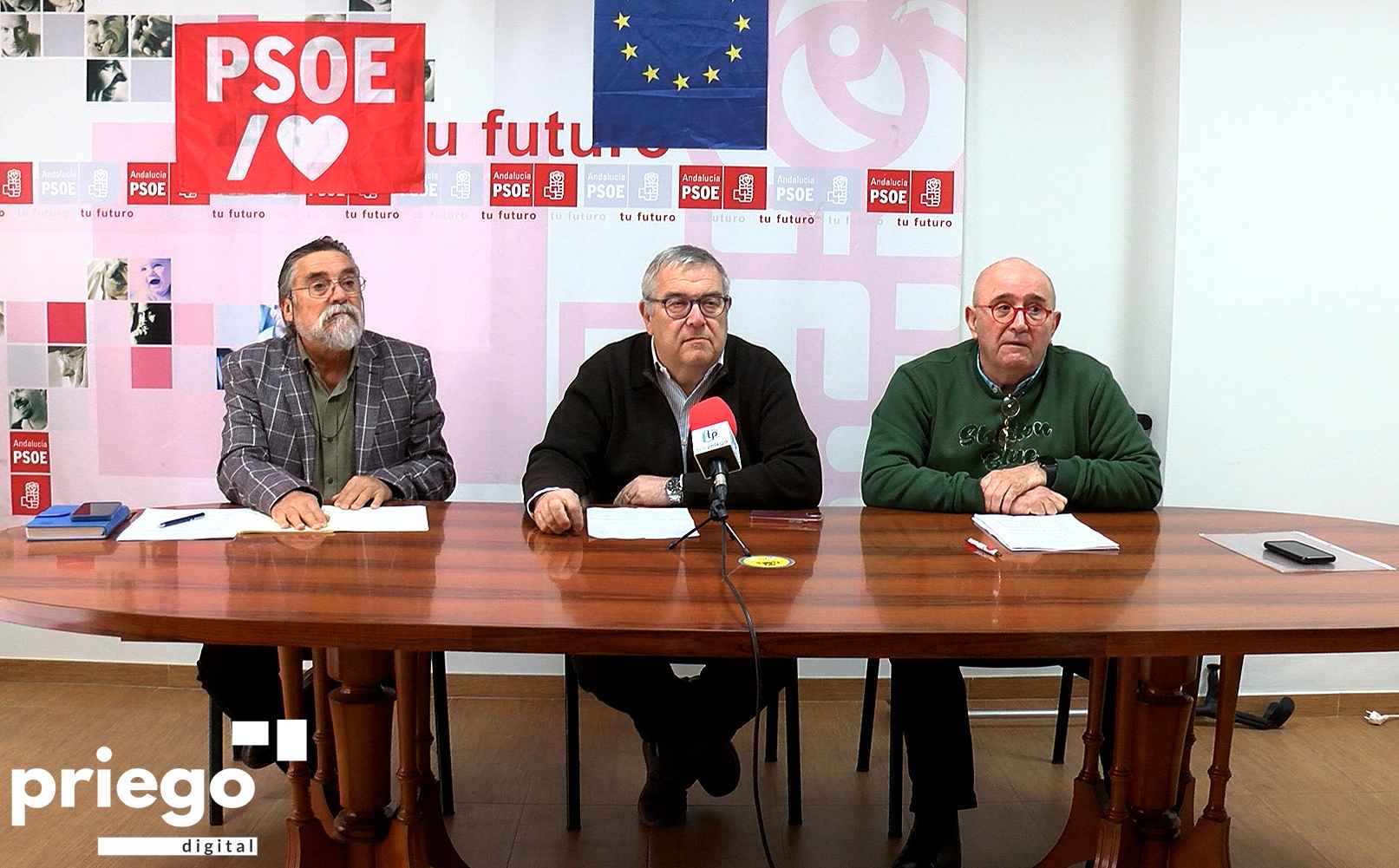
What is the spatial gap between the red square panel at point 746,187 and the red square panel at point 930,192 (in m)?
0.44

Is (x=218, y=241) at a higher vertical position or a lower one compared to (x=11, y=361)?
Result: higher

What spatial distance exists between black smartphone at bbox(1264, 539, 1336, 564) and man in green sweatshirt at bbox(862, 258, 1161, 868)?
0.45m

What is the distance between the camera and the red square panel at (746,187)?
3574 mm

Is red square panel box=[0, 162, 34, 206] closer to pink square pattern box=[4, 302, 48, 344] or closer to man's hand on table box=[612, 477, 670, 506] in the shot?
pink square pattern box=[4, 302, 48, 344]

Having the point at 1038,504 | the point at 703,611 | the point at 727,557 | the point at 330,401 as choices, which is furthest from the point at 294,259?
the point at 1038,504

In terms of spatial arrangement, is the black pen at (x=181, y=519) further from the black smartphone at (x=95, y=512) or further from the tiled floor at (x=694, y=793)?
the tiled floor at (x=694, y=793)

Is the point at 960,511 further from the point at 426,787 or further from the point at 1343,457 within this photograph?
the point at 1343,457

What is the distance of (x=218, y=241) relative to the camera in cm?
360

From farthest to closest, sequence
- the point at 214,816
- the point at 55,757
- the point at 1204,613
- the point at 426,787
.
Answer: the point at 55,757 < the point at 214,816 < the point at 426,787 < the point at 1204,613

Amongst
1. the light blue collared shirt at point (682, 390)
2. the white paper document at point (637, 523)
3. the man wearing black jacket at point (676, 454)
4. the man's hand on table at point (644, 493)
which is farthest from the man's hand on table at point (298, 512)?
the light blue collared shirt at point (682, 390)

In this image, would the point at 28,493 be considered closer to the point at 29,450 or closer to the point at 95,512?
the point at 29,450

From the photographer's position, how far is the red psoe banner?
3.54m

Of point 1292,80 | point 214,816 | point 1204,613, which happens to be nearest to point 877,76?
point 1292,80

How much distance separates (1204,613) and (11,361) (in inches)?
137
